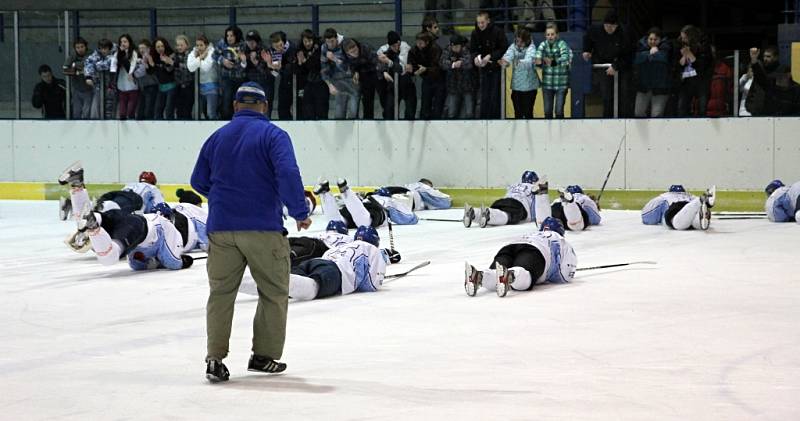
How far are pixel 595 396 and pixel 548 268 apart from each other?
380cm

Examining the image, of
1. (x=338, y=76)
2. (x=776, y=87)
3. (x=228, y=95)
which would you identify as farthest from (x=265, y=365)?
(x=228, y=95)

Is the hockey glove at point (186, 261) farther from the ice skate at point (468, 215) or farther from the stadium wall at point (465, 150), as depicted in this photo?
the stadium wall at point (465, 150)

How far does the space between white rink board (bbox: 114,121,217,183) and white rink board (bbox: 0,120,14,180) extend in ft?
6.06

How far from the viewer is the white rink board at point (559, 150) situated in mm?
Result: 17156

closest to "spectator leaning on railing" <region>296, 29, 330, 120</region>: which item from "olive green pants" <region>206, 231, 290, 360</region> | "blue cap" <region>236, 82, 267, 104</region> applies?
"blue cap" <region>236, 82, 267, 104</region>

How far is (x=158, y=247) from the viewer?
34.1 feet

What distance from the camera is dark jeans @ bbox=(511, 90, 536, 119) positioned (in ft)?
57.0

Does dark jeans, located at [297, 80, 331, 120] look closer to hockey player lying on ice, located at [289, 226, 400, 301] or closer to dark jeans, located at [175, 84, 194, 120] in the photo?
dark jeans, located at [175, 84, 194, 120]

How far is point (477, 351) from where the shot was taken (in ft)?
21.6

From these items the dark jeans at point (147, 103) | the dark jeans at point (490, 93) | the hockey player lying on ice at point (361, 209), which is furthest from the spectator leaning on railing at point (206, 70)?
the hockey player lying on ice at point (361, 209)

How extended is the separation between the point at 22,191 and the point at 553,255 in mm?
12500

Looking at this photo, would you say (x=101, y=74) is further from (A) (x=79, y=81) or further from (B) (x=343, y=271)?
(B) (x=343, y=271)

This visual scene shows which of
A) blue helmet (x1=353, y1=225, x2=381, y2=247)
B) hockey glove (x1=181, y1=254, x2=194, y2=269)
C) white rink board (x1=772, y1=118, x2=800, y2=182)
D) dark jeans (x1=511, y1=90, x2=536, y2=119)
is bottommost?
hockey glove (x1=181, y1=254, x2=194, y2=269)

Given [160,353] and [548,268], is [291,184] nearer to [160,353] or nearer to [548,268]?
[160,353]
